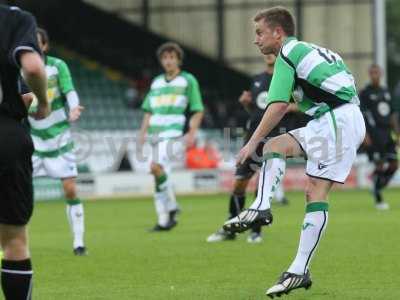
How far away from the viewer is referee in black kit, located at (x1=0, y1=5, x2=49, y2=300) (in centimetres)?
526

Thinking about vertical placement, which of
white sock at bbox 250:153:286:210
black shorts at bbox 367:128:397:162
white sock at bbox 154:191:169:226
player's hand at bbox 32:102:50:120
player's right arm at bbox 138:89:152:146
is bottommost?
black shorts at bbox 367:128:397:162

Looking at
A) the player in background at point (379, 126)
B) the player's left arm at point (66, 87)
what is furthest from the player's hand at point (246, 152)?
the player in background at point (379, 126)

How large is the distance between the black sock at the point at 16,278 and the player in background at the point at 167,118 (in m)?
7.49

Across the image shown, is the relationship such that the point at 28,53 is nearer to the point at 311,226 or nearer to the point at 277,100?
the point at 277,100

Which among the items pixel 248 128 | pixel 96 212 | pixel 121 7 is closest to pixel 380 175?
pixel 96 212

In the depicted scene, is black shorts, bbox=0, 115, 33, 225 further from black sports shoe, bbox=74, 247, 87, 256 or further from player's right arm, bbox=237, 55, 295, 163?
black sports shoe, bbox=74, 247, 87, 256

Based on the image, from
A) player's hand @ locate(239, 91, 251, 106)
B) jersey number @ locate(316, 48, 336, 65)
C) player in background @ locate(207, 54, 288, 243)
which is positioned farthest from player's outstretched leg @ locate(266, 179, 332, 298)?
player's hand @ locate(239, 91, 251, 106)

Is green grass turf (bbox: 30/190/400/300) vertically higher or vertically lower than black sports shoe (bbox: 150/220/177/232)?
higher

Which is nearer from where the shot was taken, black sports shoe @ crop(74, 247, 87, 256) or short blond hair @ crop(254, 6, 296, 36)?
short blond hair @ crop(254, 6, 296, 36)

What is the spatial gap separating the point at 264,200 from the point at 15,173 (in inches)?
83.5

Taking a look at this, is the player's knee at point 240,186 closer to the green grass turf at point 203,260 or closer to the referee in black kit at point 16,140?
the green grass turf at point 203,260

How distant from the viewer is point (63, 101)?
33.8 ft

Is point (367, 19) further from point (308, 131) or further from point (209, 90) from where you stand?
point (308, 131)

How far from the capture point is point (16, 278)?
5.61 meters
